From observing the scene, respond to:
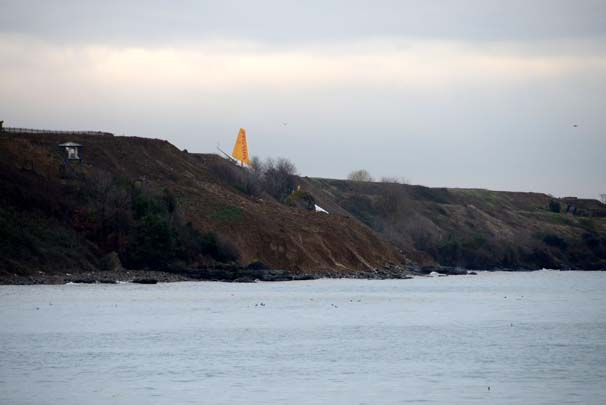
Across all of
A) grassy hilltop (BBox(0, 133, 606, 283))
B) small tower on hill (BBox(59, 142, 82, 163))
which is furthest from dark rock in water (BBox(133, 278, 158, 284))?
small tower on hill (BBox(59, 142, 82, 163))

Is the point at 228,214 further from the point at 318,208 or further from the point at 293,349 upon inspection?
the point at 293,349

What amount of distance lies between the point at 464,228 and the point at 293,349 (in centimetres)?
13448

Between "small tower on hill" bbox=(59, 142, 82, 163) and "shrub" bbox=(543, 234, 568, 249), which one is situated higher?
"small tower on hill" bbox=(59, 142, 82, 163)

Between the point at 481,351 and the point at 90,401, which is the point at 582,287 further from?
the point at 90,401

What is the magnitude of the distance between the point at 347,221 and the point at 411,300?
2099 inches

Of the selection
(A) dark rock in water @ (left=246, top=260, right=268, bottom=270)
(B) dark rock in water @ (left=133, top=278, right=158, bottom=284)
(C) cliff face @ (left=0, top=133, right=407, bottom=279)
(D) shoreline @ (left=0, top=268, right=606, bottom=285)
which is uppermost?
(C) cliff face @ (left=0, top=133, right=407, bottom=279)

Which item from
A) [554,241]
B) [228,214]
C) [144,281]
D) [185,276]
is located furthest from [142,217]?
[554,241]

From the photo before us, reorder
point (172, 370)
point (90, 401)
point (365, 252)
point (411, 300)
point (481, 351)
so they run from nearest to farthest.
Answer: point (90, 401)
point (172, 370)
point (481, 351)
point (411, 300)
point (365, 252)

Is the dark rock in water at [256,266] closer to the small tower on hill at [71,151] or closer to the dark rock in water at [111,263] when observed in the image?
the dark rock in water at [111,263]

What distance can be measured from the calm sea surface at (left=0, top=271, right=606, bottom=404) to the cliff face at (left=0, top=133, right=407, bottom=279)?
1507 centimetres

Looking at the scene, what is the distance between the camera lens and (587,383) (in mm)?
29359

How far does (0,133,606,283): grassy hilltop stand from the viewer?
87125mm

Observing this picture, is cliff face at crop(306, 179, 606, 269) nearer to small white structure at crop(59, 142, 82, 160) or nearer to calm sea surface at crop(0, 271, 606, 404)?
small white structure at crop(59, 142, 82, 160)

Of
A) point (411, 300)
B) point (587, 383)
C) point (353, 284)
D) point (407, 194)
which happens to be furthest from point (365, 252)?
point (587, 383)
